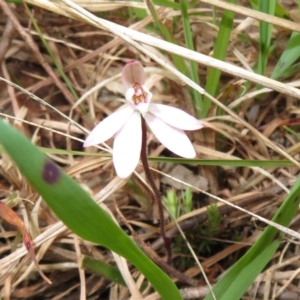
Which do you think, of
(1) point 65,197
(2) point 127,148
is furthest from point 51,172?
(2) point 127,148

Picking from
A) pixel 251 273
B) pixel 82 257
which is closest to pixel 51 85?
pixel 82 257

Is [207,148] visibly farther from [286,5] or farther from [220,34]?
[286,5]

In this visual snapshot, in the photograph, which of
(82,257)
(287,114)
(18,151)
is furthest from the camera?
(287,114)

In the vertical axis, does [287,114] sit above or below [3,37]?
below

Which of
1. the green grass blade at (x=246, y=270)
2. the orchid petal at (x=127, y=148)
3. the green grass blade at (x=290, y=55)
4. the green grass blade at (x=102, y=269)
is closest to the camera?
the orchid petal at (x=127, y=148)

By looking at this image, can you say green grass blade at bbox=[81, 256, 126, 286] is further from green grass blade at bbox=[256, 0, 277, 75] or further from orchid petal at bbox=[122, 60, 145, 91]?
green grass blade at bbox=[256, 0, 277, 75]

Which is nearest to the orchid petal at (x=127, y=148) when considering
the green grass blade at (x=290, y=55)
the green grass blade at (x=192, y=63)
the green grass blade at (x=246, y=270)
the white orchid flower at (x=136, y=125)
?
the white orchid flower at (x=136, y=125)

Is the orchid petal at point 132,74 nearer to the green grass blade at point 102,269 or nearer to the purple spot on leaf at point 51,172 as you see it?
the purple spot on leaf at point 51,172

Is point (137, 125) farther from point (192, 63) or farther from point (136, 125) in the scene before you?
point (192, 63)
